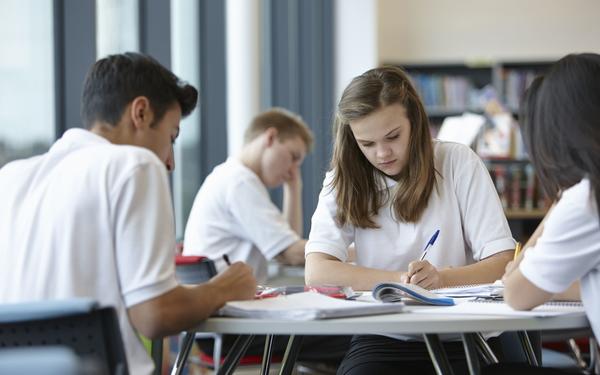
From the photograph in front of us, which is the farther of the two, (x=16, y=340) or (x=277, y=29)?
(x=277, y=29)

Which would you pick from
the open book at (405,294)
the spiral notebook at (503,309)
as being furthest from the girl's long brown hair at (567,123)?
the open book at (405,294)

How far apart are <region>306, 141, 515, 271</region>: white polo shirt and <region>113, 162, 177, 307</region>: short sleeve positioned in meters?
0.85

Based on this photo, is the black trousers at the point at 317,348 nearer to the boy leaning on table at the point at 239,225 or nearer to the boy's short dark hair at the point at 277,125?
the boy leaning on table at the point at 239,225

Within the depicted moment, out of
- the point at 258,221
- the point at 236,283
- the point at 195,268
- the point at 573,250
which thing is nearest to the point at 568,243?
the point at 573,250

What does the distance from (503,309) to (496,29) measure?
24.8 feet

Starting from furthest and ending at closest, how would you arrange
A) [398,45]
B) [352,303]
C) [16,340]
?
1. [398,45]
2. [352,303]
3. [16,340]

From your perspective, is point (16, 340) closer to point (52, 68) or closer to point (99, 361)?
point (99, 361)

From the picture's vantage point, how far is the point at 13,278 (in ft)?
5.49

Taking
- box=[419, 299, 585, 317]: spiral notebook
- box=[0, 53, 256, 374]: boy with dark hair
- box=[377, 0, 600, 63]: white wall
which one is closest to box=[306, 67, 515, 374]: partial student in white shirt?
box=[419, 299, 585, 317]: spiral notebook

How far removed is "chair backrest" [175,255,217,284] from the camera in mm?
2711

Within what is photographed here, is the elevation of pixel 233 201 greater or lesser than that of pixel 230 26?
lesser

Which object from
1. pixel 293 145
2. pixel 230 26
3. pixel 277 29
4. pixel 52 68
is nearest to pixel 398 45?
pixel 277 29

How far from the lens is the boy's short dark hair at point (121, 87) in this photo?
185 cm

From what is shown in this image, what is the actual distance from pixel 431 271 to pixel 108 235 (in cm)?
83
